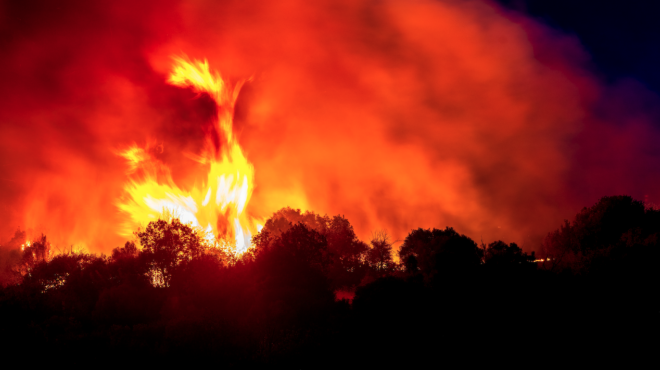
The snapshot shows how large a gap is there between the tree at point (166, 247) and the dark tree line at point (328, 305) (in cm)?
11

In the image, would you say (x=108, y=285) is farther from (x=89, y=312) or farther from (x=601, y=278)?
(x=601, y=278)

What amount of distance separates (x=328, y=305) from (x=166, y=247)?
55.9 feet

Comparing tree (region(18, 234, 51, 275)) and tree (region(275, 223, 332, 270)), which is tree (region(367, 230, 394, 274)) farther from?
tree (region(18, 234, 51, 275))

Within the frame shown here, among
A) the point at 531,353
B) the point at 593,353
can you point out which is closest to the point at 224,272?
the point at 531,353

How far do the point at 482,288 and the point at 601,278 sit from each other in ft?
30.3

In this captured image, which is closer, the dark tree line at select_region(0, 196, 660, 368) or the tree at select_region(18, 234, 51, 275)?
the dark tree line at select_region(0, 196, 660, 368)

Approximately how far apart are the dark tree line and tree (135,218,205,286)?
0.11 m

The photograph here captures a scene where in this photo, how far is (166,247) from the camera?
115 ft

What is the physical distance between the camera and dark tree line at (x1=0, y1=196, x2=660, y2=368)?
2003 centimetres

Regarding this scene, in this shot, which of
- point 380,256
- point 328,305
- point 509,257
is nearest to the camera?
point 328,305

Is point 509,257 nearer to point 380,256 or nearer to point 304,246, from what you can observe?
point 304,246

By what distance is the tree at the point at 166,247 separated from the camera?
1356 inches

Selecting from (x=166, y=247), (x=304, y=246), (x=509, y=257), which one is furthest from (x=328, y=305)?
(x=166, y=247)

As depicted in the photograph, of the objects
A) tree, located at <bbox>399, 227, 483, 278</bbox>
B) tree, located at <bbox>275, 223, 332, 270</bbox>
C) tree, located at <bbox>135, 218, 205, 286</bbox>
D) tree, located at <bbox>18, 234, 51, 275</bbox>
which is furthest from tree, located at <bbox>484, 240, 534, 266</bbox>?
tree, located at <bbox>18, 234, 51, 275</bbox>
